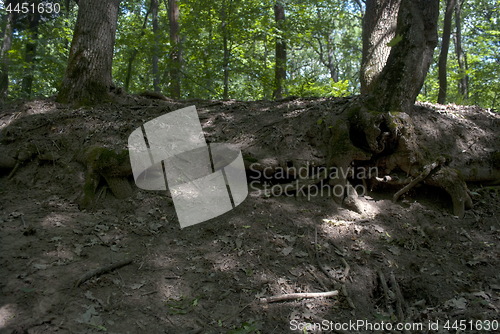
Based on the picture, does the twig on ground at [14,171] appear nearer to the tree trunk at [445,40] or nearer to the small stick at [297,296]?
the small stick at [297,296]

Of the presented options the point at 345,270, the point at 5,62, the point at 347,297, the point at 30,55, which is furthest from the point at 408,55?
the point at 30,55

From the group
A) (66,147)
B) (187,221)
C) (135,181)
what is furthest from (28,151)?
(187,221)

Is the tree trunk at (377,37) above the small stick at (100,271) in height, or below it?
above

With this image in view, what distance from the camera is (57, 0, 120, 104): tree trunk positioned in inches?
273

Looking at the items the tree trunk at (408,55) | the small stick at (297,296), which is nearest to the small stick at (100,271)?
the small stick at (297,296)

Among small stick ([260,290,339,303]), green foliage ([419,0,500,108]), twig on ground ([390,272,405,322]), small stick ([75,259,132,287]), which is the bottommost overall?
twig on ground ([390,272,405,322])

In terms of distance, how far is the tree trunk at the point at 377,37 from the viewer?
748 centimetres

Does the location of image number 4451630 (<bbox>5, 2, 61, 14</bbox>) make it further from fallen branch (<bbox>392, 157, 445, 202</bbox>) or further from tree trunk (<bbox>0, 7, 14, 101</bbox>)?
fallen branch (<bbox>392, 157, 445, 202</bbox>)

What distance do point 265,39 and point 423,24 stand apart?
6188mm

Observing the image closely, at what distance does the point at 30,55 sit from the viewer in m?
12.0

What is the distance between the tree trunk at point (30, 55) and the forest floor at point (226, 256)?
14.8 feet

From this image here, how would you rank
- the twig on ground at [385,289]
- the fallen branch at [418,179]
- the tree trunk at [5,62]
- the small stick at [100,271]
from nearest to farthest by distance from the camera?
Answer: 1. the small stick at [100,271]
2. the twig on ground at [385,289]
3. the fallen branch at [418,179]
4. the tree trunk at [5,62]

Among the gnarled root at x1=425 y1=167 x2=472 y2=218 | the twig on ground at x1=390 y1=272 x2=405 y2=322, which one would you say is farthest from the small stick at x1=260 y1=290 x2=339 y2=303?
the gnarled root at x1=425 y1=167 x2=472 y2=218
